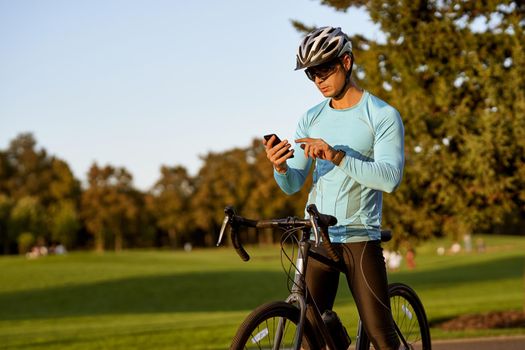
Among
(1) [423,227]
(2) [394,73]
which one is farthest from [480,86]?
(1) [423,227]

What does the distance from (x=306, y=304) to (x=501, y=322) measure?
11.3 metres

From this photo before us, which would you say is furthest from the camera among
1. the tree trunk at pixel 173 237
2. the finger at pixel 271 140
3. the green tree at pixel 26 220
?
the tree trunk at pixel 173 237

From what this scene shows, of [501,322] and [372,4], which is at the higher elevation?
[372,4]

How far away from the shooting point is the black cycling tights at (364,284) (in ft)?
13.7

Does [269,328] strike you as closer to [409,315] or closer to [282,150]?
[282,150]

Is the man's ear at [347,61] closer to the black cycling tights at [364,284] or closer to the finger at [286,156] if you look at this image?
the finger at [286,156]

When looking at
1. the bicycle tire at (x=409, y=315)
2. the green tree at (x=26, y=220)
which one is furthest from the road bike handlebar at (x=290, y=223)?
the green tree at (x=26, y=220)

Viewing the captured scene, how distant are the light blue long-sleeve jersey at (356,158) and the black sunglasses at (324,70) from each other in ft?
0.64

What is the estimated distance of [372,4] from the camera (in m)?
12.9

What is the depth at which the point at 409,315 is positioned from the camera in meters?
5.12

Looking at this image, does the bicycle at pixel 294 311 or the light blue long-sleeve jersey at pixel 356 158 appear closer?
the bicycle at pixel 294 311

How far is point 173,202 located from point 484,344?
83.2 meters

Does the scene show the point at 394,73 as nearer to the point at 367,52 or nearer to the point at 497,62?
the point at 367,52

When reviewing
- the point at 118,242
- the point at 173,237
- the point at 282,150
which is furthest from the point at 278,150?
the point at 173,237
